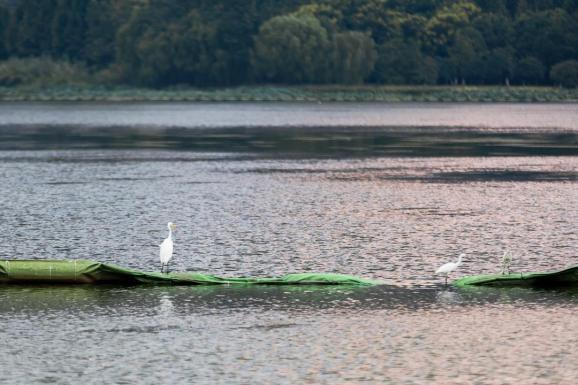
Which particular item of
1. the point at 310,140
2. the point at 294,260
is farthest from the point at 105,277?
the point at 310,140

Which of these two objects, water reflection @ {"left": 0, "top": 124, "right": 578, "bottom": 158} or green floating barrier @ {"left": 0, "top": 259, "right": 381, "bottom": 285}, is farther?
water reflection @ {"left": 0, "top": 124, "right": 578, "bottom": 158}

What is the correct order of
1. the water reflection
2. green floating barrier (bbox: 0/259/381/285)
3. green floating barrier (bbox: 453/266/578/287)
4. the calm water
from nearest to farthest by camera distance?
the calm water
green floating barrier (bbox: 453/266/578/287)
green floating barrier (bbox: 0/259/381/285)
the water reflection

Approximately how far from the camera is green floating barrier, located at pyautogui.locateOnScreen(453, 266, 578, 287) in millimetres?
29312

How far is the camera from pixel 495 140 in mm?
98312

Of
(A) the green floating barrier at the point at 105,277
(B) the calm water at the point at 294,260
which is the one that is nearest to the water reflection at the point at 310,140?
(B) the calm water at the point at 294,260

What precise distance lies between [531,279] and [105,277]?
9687 millimetres

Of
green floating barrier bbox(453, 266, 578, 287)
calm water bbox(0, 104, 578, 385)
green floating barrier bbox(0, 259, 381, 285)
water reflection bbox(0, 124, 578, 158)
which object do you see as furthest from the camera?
water reflection bbox(0, 124, 578, 158)

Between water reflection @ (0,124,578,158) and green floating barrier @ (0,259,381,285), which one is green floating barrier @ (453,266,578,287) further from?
water reflection @ (0,124,578,158)

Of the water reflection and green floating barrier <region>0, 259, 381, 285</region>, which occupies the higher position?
the water reflection

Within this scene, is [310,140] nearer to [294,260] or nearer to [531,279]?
[294,260]

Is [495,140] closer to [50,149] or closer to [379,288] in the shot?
[50,149]

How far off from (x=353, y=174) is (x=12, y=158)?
22335 millimetres

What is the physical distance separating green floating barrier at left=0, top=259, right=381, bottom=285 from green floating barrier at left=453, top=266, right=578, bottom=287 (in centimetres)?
242

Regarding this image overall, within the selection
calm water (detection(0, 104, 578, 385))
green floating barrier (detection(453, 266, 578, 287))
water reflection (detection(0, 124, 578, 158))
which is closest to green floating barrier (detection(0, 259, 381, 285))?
calm water (detection(0, 104, 578, 385))
